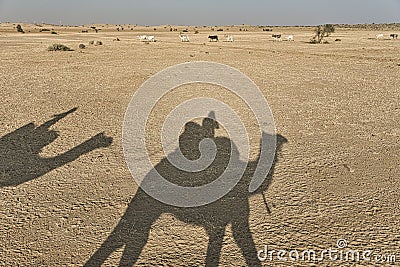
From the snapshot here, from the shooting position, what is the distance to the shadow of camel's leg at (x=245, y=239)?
4.08 m

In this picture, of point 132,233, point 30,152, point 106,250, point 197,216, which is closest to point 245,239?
point 197,216

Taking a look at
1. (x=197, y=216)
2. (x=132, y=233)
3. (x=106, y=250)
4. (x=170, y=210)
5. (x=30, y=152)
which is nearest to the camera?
(x=106, y=250)

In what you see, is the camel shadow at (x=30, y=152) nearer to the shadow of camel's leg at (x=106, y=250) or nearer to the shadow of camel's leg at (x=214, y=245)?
the shadow of camel's leg at (x=106, y=250)

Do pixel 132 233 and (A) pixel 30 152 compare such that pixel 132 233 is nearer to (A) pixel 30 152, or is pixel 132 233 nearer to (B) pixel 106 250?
(B) pixel 106 250

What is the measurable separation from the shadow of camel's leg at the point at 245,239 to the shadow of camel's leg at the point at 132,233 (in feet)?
3.59

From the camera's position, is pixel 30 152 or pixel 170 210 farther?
pixel 30 152

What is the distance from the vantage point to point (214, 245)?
14.2ft

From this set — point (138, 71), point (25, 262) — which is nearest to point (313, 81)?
point (138, 71)

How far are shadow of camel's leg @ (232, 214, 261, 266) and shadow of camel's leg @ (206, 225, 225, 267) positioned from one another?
18 centimetres

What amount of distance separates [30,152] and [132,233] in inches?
149

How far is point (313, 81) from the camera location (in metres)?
15.8

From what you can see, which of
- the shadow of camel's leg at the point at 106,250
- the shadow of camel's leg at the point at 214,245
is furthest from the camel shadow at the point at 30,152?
the shadow of camel's leg at the point at 214,245

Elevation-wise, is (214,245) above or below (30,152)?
below

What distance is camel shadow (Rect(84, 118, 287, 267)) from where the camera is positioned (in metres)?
4.20
